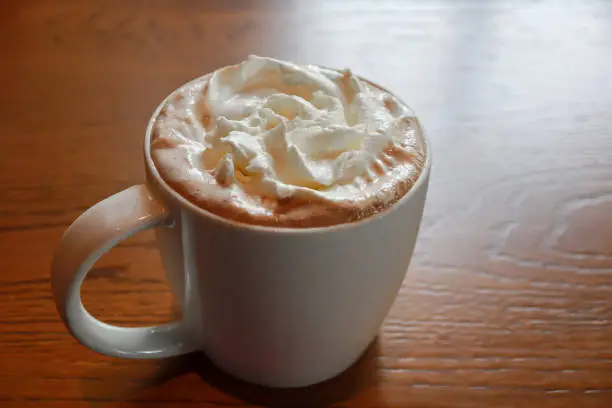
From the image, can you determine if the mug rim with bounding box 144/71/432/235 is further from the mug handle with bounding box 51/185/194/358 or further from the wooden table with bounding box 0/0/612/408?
the wooden table with bounding box 0/0/612/408

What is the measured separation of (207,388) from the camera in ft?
1.63

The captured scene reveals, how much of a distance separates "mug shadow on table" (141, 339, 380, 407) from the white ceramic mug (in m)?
0.02

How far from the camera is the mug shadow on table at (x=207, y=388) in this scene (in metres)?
0.49

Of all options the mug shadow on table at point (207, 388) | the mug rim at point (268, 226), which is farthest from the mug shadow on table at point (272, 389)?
the mug rim at point (268, 226)

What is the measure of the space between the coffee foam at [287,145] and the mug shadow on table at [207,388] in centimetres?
18

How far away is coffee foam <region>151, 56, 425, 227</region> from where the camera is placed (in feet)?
1.30

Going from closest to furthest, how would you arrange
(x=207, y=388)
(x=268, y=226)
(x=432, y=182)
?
(x=268, y=226)
(x=207, y=388)
(x=432, y=182)

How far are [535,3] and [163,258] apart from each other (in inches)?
35.7

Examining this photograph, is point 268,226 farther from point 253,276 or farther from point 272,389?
point 272,389

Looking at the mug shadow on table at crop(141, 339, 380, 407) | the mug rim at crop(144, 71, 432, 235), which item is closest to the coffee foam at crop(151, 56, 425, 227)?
the mug rim at crop(144, 71, 432, 235)

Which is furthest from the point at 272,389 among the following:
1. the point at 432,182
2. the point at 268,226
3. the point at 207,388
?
the point at 432,182

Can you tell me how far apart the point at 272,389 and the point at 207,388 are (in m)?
0.05

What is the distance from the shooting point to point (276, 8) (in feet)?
3.35

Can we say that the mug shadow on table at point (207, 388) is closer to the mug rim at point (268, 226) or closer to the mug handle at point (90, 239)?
the mug handle at point (90, 239)
